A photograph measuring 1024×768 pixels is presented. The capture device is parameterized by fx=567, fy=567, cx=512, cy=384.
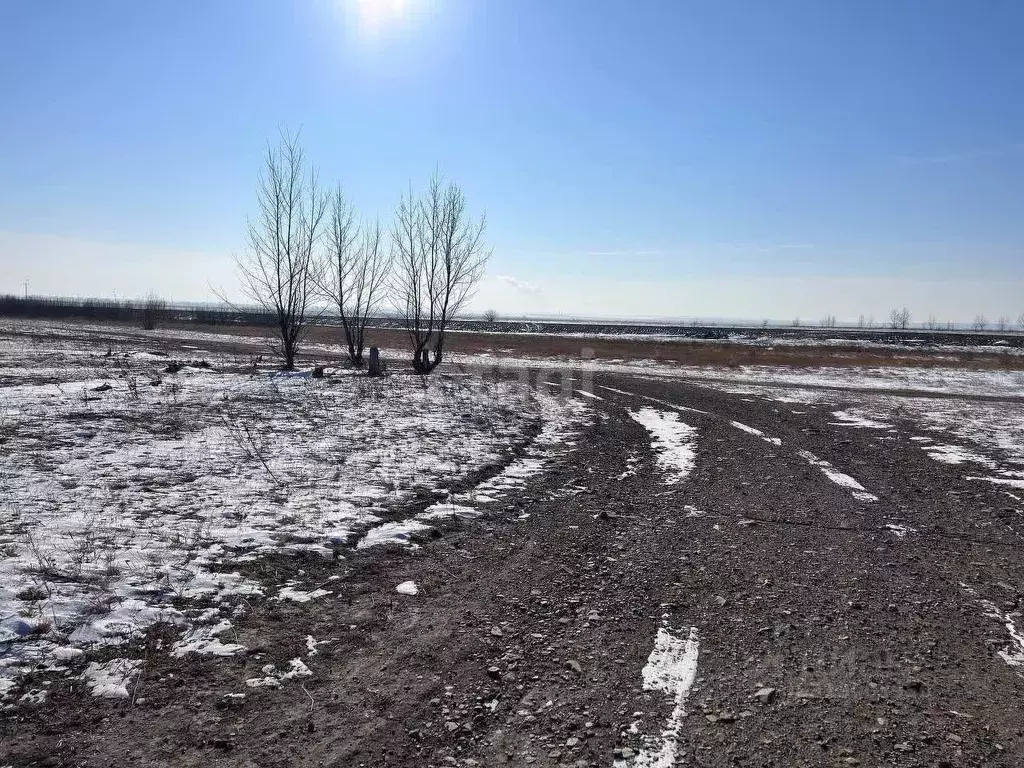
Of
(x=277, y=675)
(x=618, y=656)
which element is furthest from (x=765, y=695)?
(x=277, y=675)

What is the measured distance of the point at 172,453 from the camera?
8648 millimetres

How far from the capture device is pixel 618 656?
3928mm

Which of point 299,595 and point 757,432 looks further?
point 757,432

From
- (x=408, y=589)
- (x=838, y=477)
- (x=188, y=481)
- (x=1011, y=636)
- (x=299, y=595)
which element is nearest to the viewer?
(x=1011, y=636)

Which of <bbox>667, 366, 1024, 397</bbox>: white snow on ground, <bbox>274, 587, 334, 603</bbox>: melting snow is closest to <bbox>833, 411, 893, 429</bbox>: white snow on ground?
<bbox>667, 366, 1024, 397</bbox>: white snow on ground

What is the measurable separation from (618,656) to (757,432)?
1067cm

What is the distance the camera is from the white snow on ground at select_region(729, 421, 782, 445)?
12247 millimetres

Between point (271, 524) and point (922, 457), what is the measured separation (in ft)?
37.6

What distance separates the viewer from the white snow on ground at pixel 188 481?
4.27 meters

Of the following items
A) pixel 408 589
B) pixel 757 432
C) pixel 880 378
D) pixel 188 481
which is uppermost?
pixel 880 378

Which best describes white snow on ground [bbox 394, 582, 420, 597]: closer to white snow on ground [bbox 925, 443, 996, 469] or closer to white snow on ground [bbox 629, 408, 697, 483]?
white snow on ground [bbox 629, 408, 697, 483]

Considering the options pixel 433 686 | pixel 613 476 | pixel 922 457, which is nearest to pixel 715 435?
pixel 922 457

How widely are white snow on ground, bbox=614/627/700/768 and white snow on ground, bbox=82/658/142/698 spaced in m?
2.93

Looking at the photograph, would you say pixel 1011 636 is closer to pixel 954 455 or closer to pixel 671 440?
pixel 671 440
